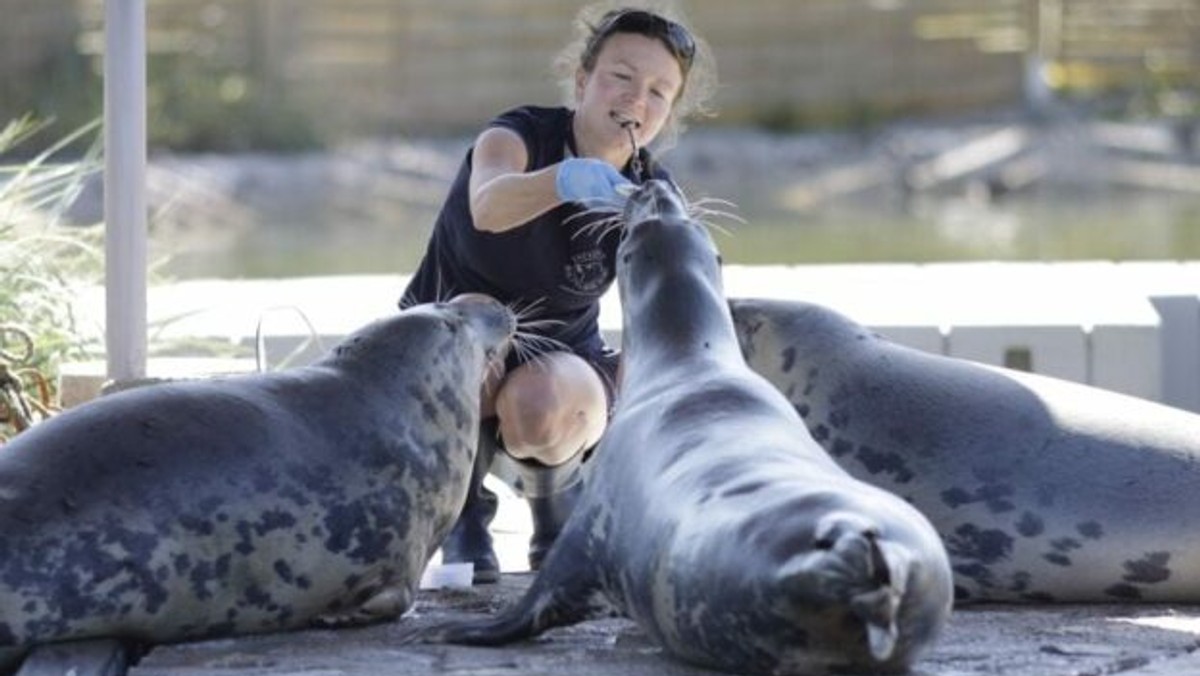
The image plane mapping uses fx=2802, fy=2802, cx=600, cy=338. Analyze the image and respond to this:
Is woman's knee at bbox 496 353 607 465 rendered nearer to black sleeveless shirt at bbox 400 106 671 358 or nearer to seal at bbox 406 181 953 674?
black sleeveless shirt at bbox 400 106 671 358

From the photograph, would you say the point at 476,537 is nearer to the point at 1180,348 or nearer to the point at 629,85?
the point at 629,85

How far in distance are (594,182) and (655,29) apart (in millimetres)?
673

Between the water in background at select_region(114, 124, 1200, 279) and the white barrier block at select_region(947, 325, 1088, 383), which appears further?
the water in background at select_region(114, 124, 1200, 279)

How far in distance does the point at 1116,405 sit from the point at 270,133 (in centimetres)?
1824

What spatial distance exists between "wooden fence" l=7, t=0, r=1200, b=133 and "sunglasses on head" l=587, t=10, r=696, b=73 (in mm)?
18358

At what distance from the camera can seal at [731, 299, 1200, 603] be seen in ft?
14.7

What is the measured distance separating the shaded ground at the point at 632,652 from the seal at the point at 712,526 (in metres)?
0.07

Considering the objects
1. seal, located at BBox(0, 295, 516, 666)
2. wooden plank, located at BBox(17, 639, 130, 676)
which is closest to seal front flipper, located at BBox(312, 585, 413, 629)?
seal, located at BBox(0, 295, 516, 666)

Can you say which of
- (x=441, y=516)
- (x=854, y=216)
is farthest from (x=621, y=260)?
(x=854, y=216)

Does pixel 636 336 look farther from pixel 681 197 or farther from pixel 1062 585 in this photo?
pixel 1062 585

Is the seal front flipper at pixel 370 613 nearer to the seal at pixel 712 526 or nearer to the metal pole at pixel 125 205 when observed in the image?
the seal at pixel 712 526

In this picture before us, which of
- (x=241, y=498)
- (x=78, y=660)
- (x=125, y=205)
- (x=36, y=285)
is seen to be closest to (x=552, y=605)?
(x=241, y=498)

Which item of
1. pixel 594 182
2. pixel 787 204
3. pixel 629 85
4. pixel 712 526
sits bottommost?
pixel 787 204

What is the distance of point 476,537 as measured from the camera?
498cm
